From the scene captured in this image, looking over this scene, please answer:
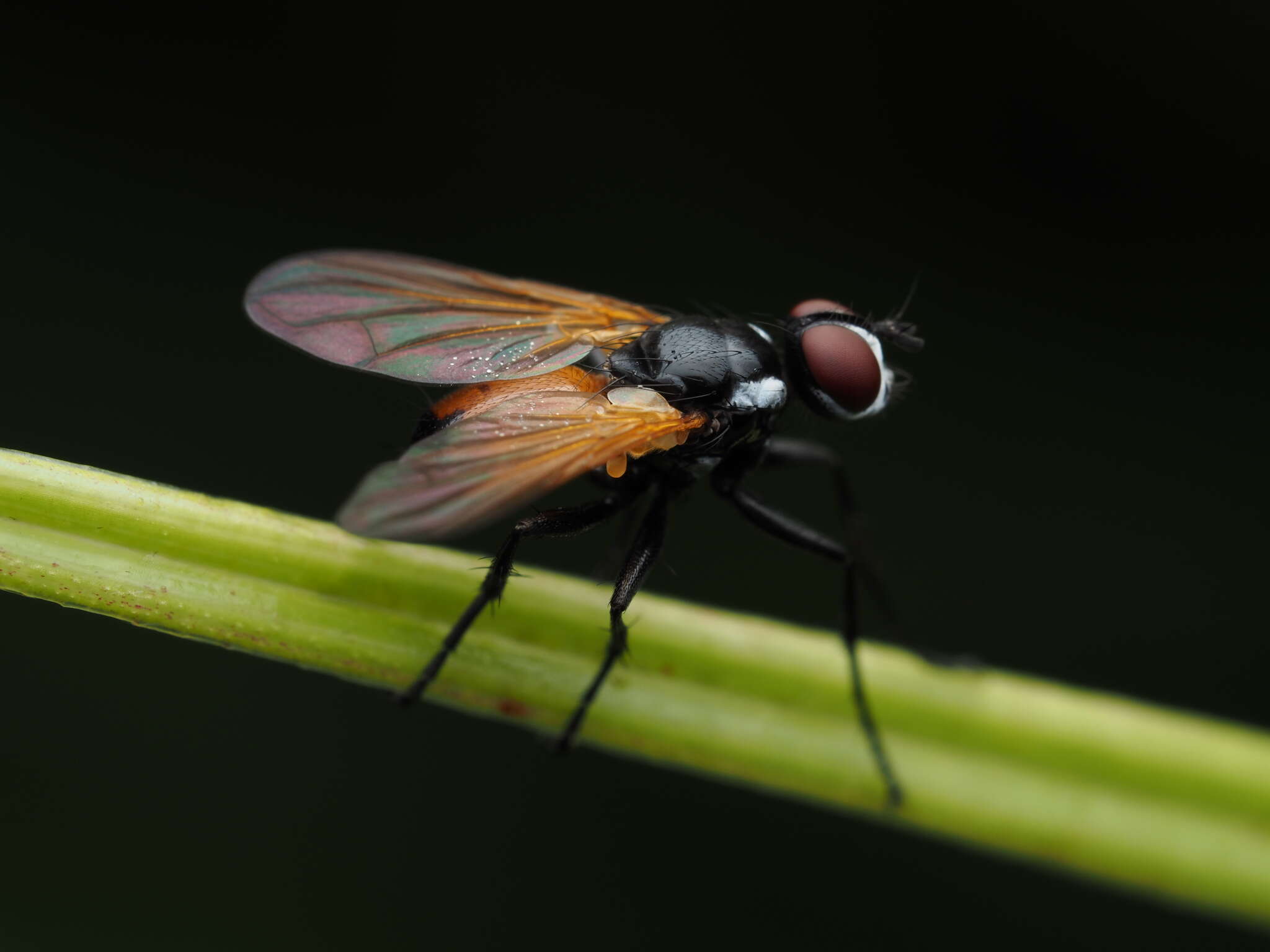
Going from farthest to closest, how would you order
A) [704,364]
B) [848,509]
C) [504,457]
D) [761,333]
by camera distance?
[848,509], [761,333], [704,364], [504,457]

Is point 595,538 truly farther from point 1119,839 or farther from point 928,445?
point 1119,839

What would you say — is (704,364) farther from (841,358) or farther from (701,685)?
(701,685)

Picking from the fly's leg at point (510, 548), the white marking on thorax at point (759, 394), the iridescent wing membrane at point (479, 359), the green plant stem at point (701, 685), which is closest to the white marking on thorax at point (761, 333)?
the white marking on thorax at point (759, 394)

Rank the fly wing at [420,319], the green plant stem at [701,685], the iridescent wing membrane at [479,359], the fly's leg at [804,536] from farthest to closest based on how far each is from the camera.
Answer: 1. the fly wing at [420,319]
2. the fly's leg at [804,536]
3. the iridescent wing membrane at [479,359]
4. the green plant stem at [701,685]

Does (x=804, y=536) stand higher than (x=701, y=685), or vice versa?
(x=804, y=536)

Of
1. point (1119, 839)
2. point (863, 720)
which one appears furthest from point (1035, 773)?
point (863, 720)

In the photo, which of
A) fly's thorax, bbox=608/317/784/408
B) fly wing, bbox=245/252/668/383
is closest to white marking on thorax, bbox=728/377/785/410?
fly's thorax, bbox=608/317/784/408

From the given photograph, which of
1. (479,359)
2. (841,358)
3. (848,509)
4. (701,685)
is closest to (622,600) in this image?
(701,685)

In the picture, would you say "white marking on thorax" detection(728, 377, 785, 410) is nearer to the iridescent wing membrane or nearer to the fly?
the fly

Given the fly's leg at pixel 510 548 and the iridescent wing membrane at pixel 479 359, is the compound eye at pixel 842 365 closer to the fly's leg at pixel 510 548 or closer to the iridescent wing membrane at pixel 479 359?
the iridescent wing membrane at pixel 479 359
